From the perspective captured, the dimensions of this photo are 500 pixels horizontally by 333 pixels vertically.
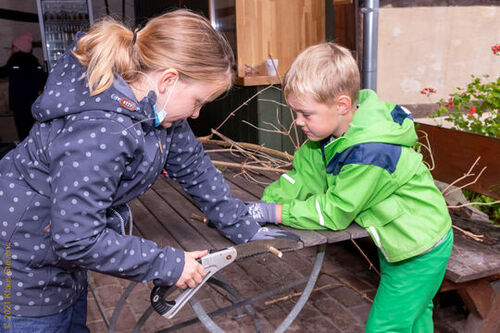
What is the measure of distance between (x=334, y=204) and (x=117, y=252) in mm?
808

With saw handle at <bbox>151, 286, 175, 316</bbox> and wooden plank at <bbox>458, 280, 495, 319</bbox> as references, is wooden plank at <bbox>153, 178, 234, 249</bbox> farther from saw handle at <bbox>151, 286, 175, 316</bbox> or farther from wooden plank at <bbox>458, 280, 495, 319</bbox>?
wooden plank at <bbox>458, 280, 495, 319</bbox>

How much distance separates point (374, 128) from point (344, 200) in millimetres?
286

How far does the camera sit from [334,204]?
1.85 m

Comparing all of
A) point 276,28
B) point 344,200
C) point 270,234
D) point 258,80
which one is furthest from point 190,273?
point 276,28

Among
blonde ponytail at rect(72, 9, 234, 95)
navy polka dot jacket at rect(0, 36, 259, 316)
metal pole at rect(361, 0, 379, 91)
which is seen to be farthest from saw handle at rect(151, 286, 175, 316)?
metal pole at rect(361, 0, 379, 91)

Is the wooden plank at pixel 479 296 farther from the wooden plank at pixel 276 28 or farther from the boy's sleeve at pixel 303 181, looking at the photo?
the wooden plank at pixel 276 28

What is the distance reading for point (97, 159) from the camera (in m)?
1.33

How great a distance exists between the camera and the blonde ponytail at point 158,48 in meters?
1.48

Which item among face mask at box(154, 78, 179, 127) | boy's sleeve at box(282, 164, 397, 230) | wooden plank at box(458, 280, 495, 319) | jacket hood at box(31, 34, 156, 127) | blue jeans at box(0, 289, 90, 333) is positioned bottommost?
wooden plank at box(458, 280, 495, 319)

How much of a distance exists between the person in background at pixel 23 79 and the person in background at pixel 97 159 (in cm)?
684

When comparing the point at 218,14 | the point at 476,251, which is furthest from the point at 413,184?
the point at 218,14

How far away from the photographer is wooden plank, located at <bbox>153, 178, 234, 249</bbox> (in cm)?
189

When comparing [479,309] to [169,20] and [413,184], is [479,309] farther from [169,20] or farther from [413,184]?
[169,20]

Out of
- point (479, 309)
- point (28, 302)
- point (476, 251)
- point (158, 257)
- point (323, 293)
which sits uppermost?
point (158, 257)
